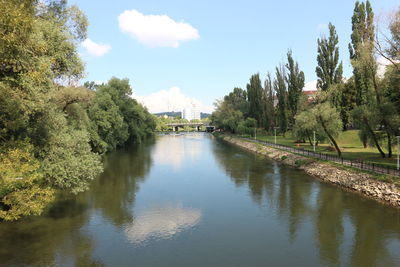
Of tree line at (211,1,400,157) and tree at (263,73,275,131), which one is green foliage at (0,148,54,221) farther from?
tree at (263,73,275,131)

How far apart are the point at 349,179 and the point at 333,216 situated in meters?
9.75

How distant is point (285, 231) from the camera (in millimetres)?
20281

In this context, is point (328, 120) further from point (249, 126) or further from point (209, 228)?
point (249, 126)

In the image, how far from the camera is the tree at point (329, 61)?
5259 cm

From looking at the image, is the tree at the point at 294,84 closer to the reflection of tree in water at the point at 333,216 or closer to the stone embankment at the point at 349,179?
the stone embankment at the point at 349,179

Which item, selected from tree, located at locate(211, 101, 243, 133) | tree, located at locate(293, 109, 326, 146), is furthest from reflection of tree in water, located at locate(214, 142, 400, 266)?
tree, located at locate(211, 101, 243, 133)

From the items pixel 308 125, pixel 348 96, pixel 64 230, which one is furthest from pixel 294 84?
pixel 64 230

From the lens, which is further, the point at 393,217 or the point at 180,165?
the point at 180,165

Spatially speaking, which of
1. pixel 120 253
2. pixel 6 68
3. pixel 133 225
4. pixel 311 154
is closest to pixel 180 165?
pixel 311 154

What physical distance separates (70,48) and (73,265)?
51.6 feet

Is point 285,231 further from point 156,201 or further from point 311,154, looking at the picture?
point 311,154

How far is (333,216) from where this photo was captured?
75.9 ft

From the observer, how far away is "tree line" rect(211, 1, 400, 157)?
31906 millimetres

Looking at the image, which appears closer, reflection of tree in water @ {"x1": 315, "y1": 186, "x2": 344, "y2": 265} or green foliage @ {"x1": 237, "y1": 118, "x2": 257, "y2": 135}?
reflection of tree in water @ {"x1": 315, "y1": 186, "x2": 344, "y2": 265}
